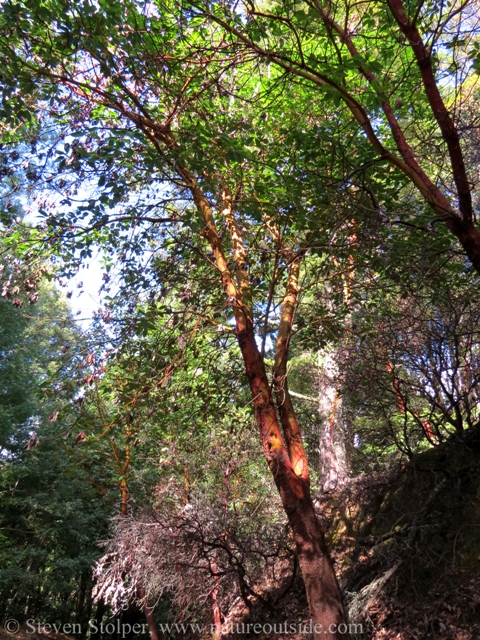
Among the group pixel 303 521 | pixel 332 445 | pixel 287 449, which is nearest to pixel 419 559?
pixel 303 521

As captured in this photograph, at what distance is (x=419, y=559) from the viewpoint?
168 inches

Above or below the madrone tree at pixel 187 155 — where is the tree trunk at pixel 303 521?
below

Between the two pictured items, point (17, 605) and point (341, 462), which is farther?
point (17, 605)

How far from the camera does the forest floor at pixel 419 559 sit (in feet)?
12.5

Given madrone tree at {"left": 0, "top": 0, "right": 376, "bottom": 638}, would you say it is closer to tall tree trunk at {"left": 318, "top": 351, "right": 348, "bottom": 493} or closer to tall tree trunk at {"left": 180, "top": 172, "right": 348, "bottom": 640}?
tall tree trunk at {"left": 180, "top": 172, "right": 348, "bottom": 640}

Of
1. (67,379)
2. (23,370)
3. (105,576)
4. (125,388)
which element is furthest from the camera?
(23,370)

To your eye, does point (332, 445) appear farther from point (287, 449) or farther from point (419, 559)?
point (287, 449)

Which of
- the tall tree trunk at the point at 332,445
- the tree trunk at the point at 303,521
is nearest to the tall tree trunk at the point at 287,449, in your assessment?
the tree trunk at the point at 303,521

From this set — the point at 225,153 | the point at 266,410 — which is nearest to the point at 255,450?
the point at 266,410

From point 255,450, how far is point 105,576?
3176 mm

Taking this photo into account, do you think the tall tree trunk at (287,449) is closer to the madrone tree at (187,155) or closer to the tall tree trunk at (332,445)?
the madrone tree at (187,155)

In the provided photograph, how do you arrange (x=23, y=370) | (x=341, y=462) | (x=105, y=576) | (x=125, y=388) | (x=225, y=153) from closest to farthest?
(x=225, y=153) → (x=125, y=388) → (x=105, y=576) → (x=341, y=462) → (x=23, y=370)

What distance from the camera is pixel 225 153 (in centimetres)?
407

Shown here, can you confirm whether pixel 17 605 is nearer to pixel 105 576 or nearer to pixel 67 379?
pixel 105 576
